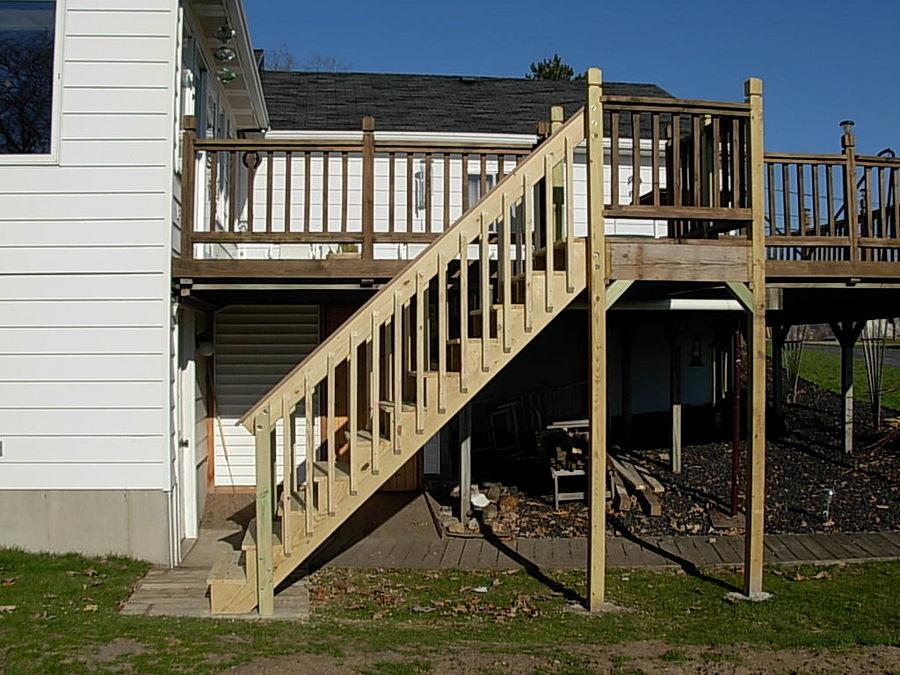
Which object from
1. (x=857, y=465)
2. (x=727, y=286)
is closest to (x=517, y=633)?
(x=727, y=286)

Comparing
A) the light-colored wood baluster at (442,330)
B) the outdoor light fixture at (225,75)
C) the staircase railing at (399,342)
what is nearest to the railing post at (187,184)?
the staircase railing at (399,342)

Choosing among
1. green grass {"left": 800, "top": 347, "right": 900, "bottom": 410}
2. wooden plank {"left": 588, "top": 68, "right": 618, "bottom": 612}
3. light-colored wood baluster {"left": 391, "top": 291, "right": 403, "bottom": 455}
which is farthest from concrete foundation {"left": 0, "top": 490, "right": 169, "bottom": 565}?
green grass {"left": 800, "top": 347, "right": 900, "bottom": 410}

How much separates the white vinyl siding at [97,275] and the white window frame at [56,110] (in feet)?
0.12

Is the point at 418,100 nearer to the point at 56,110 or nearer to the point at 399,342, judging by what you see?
the point at 56,110

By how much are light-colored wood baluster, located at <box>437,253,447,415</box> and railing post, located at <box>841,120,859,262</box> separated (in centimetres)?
391

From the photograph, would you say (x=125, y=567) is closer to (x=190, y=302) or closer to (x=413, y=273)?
(x=190, y=302)

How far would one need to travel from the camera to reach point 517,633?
18.4 ft

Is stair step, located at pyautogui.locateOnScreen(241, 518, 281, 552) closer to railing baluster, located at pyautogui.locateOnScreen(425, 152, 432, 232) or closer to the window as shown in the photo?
railing baluster, located at pyautogui.locateOnScreen(425, 152, 432, 232)

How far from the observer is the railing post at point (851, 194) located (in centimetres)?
772

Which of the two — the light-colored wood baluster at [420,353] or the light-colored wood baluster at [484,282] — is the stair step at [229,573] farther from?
the light-colored wood baluster at [484,282]

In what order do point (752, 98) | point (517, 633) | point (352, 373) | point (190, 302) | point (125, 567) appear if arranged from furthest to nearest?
point (190, 302) < point (125, 567) < point (752, 98) < point (352, 373) < point (517, 633)

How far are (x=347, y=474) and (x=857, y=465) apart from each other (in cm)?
742

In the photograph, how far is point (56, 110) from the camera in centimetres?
713

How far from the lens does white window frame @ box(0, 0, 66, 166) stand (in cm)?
710
